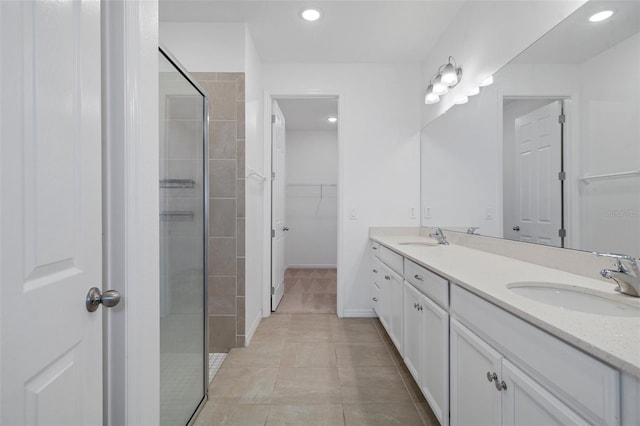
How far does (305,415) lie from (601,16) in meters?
2.27

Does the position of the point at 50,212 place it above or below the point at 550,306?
above

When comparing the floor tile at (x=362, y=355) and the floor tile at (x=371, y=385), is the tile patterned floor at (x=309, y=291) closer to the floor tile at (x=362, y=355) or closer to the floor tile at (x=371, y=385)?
the floor tile at (x=362, y=355)

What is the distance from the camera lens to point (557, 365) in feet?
2.36

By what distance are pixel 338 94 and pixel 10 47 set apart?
276 cm

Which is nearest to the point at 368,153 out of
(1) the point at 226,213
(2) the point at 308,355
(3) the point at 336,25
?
(3) the point at 336,25

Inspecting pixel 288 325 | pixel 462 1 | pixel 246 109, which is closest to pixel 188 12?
pixel 246 109

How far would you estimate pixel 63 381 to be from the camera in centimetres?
69

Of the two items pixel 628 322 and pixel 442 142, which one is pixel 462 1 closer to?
pixel 442 142

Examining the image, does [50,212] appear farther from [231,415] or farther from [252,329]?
[252,329]

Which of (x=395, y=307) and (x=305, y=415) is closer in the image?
(x=305, y=415)

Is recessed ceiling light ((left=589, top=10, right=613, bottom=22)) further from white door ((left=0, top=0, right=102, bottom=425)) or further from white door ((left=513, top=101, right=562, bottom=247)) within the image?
white door ((left=0, top=0, right=102, bottom=425))

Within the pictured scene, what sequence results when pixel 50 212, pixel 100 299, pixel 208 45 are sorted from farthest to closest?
pixel 208 45 → pixel 100 299 → pixel 50 212

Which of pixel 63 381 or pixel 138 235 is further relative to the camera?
pixel 138 235

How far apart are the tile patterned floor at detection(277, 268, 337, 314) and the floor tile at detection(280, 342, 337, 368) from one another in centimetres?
77
